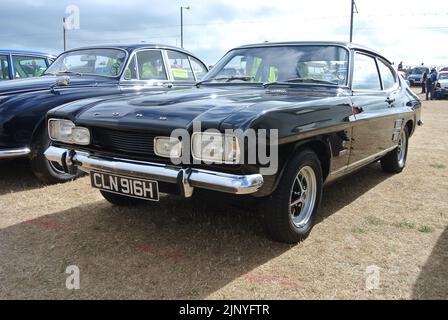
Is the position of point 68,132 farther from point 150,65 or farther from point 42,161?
point 150,65

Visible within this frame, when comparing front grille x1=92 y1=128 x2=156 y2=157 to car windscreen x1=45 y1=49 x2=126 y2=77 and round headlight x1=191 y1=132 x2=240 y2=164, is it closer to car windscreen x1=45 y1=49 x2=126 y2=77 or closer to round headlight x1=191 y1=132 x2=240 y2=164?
round headlight x1=191 y1=132 x2=240 y2=164

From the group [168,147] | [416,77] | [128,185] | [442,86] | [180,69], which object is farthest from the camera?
[416,77]

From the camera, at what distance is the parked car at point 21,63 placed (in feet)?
26.8

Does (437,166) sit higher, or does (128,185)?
(128,185)

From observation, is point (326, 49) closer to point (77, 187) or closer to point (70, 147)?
point (70, 147)

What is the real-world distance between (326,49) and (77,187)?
2.97 metres

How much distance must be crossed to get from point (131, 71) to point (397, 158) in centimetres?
367

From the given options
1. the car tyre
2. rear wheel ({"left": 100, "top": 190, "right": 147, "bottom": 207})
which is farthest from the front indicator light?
the car tyre

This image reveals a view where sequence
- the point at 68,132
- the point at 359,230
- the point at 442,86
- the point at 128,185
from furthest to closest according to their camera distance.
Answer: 1. the point at 442,86
2. the point at 359,230
3. the point at 68,132
4. the point at 128,185

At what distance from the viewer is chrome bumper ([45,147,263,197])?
251 cm

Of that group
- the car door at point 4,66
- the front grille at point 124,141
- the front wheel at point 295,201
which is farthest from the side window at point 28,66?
the front wheel at point 295,201

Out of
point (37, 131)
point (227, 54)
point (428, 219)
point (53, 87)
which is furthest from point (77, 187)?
point (428, 219)

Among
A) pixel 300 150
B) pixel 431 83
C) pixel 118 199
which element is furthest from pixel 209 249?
pixel 431 83

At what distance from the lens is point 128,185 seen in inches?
114
